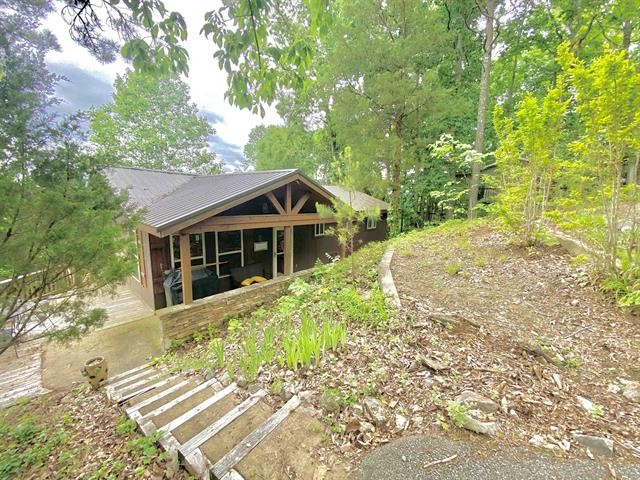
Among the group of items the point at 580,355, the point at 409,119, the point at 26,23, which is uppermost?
the point at 409,119

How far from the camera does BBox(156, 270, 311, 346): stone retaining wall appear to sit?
5.66 m

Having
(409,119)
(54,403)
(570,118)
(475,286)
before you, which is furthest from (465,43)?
(54,403)

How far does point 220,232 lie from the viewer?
796 centimetres

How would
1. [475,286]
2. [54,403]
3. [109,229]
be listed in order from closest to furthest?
[109,229]
[54,403]
[475,286]

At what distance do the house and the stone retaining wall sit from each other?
0.37m

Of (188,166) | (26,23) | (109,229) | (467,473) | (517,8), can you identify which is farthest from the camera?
(188,166)

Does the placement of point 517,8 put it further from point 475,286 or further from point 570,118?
point 475,286

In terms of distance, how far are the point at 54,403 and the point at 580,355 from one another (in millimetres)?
6123

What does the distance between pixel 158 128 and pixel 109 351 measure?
65.7ft

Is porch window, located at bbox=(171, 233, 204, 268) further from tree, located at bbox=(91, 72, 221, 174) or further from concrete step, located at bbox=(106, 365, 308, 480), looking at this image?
tree, located at bbox=(91, 72, 221, 174)

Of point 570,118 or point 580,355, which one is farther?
point 570,118

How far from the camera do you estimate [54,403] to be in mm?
3525

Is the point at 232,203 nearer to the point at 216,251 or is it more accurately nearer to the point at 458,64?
the point at 216,251

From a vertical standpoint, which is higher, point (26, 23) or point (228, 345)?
point (26, 23)
